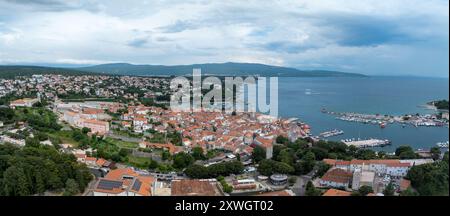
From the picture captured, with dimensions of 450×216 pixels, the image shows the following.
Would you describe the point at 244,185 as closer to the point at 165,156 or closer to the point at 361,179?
Answer: the point at 361,179

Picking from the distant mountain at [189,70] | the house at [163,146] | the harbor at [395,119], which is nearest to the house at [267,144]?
the house at [163,146]

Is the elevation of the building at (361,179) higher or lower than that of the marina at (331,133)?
higher

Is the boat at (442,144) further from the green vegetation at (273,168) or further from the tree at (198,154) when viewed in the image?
the tree at (198,154)

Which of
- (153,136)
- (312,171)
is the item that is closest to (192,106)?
(153,136)

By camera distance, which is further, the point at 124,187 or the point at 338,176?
the point at 338,176

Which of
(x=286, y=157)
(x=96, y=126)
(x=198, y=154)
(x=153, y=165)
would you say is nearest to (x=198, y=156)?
(x=198, y=154)

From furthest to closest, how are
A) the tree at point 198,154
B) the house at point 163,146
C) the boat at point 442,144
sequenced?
the boat at point 442,144
the house at point 163,146
the tree at point 198,154
